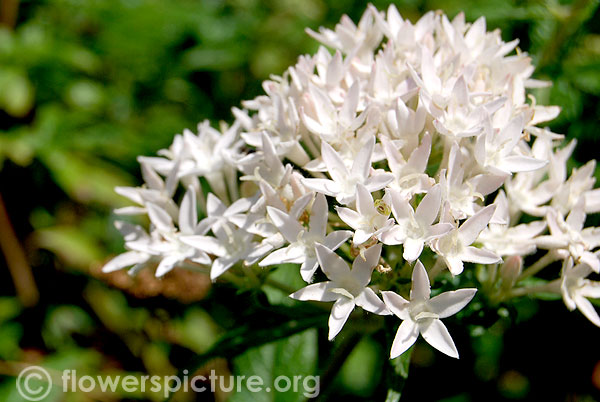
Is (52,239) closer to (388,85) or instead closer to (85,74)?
(85,74)

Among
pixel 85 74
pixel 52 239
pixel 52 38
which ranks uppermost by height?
pixel 52 38

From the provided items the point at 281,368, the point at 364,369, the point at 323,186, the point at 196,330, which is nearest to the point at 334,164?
the point at 323,186

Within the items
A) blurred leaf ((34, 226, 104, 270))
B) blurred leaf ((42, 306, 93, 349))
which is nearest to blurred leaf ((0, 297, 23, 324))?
blurred leaf ((42, 306, 93, 349))

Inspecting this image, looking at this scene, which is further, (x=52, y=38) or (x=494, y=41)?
(x=52, y=38)

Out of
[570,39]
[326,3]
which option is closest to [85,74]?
[326,3]

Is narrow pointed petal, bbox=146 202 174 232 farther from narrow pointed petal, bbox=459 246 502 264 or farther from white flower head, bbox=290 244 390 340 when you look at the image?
narrow pointed petal, bbox=459 246 502 264

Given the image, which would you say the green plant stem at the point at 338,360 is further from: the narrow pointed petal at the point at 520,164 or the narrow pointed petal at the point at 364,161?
the narrow pointed petal at the point at 520,164

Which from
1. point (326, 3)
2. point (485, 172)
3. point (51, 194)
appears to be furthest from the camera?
point (326, 3)
